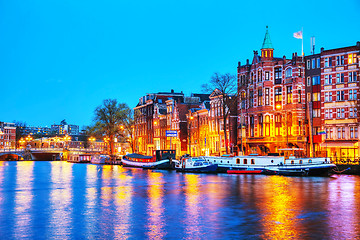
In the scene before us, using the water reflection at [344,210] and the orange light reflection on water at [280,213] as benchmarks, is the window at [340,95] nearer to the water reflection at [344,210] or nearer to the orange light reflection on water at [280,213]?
the water reflection at [344,210]

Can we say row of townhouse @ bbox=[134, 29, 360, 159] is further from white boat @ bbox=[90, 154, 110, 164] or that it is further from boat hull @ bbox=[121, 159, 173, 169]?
white boat @ bbox=[90, 154, 110, 164]

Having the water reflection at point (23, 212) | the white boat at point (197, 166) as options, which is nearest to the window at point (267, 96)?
the white boat at point (197, 166)

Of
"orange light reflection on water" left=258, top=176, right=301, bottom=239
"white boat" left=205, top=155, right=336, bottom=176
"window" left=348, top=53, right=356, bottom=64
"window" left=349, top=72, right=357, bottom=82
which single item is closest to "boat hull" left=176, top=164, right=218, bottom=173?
"white boat" left=205, top=155, right=336, bottom=176

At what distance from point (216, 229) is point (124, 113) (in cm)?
10258

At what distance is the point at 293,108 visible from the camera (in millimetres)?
84125

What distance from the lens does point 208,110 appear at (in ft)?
358

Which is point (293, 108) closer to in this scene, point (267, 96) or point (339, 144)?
point (267, 96)

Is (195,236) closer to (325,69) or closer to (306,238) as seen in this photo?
(306,238)

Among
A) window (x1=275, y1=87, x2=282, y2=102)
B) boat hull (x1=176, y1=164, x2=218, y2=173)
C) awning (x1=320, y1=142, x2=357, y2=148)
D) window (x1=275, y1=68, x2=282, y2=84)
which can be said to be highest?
window (x1=275, y1=68, x2=282, y2=84)

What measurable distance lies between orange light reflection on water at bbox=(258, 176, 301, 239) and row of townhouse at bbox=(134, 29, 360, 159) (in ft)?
97.9

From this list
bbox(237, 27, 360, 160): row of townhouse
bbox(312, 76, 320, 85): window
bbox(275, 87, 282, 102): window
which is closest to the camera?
bbox(237, 27, 360, 160): row of townhouse

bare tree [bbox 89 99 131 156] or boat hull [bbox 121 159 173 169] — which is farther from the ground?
bare tree [bbox 89 99 131 156]

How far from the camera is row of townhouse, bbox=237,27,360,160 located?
78.4 meters

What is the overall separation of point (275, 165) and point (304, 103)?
60.0ft
